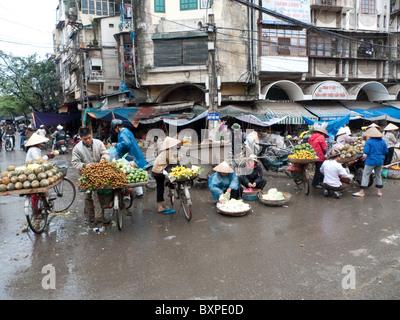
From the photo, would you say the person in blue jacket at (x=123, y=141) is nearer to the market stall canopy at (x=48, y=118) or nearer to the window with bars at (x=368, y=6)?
the market stall canopy at (x=48, y=118)

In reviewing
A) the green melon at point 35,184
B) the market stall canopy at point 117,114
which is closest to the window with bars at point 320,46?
the market stall canopy at point 117,114

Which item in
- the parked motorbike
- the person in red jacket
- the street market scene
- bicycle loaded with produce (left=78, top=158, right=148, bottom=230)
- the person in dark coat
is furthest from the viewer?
the parked motorbike

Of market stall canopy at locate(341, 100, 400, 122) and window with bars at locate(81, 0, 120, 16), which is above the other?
window with bars at locate(81, 0, 120, 16)

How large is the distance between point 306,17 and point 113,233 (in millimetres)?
20230

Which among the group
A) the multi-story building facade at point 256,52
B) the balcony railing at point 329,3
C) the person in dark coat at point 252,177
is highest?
the balcony railing at point 329,3

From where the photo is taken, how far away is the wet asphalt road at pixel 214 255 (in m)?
3.75

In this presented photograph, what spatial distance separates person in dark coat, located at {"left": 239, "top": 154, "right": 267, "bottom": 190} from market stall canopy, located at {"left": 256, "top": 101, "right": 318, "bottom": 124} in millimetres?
11523

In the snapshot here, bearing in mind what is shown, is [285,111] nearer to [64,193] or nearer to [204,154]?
[204,154]

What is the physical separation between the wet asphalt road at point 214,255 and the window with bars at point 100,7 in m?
23.3

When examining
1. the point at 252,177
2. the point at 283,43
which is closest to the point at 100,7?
the point at 283,43

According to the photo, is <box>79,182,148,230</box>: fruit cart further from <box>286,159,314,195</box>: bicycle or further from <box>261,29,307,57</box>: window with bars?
<box>261,29,307,57</box>: window with bars

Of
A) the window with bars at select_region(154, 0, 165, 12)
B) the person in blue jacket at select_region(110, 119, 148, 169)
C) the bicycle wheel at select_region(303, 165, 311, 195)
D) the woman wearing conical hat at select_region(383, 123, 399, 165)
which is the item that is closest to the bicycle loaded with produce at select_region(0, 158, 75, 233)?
the person in blue jacket at select_region(110, 119, 148, 169)

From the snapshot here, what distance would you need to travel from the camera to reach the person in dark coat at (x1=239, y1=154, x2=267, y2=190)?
7863mm
